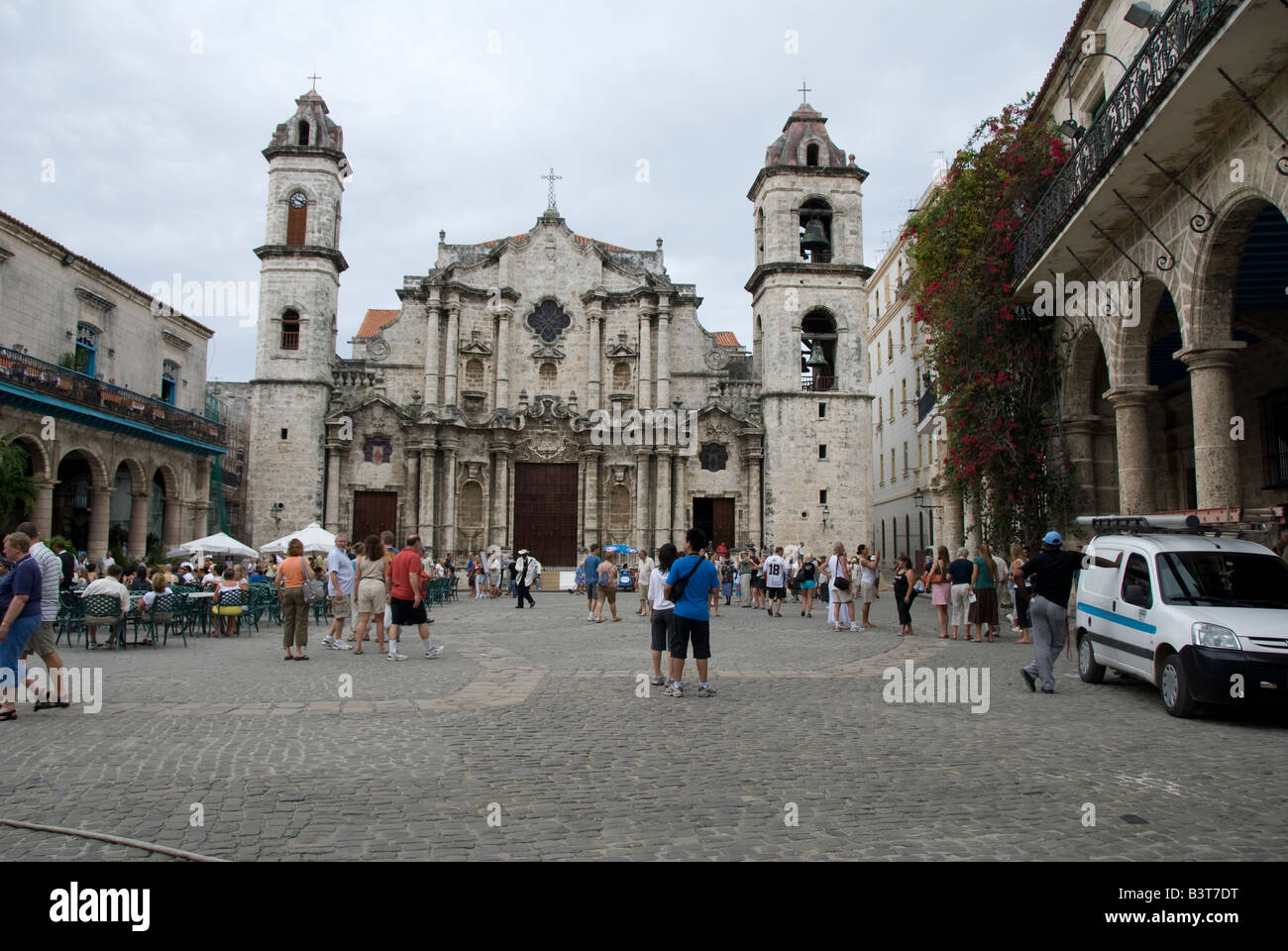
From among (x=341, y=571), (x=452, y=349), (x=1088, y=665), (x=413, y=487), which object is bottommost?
(x=1088, y=665)

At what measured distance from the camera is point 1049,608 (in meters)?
9.54

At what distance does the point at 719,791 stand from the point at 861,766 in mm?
1246

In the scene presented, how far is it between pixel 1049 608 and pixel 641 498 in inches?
1047

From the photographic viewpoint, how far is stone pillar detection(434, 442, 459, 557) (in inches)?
1373

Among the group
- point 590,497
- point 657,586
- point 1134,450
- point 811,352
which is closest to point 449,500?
point 590,497

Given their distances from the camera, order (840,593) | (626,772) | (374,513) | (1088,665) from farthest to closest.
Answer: (374,513) → (840,593) → (1088,665) → (626,772)

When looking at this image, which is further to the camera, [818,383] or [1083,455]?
[818,383]

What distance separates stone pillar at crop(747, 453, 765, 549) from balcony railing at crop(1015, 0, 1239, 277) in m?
19.8

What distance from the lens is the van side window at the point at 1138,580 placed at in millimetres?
8945

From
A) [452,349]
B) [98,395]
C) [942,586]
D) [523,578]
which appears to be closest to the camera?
[942,586]

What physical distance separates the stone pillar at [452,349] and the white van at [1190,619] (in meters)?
28.9

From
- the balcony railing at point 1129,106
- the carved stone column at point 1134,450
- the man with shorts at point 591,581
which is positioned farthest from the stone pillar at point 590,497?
the carved stone column at point 1134,450

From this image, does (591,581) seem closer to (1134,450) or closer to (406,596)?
(406,596)

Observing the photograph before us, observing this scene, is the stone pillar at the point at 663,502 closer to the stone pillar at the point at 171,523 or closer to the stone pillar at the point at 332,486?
the stone pillar at the point at 332,486
